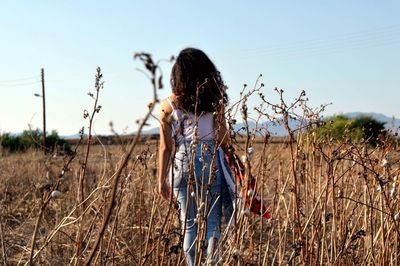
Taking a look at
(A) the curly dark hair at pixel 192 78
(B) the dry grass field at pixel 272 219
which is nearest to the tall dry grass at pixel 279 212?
(B) the dry grass field at pixel 272 219

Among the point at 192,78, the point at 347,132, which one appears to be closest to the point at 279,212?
the point at 347,132

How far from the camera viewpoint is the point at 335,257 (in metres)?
2.40

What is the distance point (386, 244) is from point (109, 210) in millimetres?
1658

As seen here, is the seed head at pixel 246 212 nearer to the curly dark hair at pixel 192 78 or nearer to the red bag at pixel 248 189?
the red bag at pixel 248 189

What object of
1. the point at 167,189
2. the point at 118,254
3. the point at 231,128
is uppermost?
the point at 231,128

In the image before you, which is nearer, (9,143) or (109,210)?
(109,210)

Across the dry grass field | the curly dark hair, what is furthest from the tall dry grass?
the curly dark hair

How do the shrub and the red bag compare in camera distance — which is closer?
the red bag

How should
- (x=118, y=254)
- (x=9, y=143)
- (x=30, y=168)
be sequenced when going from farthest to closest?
(x=9, y=143), (x=30, y=168), (x=118, y=254)

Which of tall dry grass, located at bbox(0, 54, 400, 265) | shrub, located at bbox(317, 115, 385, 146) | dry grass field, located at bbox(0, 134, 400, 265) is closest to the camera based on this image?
tall dry grass, located at bbox(0, 54, 400, 265)

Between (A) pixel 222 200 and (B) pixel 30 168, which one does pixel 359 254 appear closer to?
(A) pixel 222 200

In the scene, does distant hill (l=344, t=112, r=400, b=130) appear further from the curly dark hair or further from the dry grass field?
the curly dark hair

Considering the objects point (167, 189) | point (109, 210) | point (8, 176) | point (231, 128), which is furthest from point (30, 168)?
point (109, 210)

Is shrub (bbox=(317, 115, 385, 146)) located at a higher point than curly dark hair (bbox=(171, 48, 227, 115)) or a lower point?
lower
